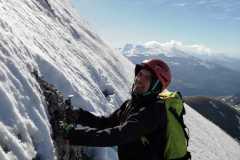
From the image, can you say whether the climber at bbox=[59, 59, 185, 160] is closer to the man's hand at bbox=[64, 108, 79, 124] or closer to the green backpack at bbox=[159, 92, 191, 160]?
the green backpack at bbox=[159, 92, 191, 160]

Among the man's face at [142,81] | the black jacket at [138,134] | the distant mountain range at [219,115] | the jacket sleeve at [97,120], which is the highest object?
the man's face at [142,81]

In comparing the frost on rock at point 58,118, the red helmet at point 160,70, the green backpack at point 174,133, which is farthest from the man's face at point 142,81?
the frost on rock at point 58,118

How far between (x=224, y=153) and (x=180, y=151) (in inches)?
1178

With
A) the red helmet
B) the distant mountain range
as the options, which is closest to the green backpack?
the red helmet

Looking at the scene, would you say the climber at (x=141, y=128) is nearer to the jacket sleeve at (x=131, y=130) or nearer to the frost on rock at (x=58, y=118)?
the jacket sleeve at (x=131, y=130)

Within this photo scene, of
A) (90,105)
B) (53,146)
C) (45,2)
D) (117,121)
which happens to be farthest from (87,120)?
(45,2)

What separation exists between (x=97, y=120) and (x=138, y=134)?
225 cm

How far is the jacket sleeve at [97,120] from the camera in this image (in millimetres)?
9451

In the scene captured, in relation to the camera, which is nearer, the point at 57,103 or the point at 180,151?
the point at 180,151

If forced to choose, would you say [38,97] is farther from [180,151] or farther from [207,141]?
[207,141]

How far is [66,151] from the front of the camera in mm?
9703

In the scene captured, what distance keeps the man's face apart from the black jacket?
0.23m

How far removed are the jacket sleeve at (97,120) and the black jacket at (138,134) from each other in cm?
134

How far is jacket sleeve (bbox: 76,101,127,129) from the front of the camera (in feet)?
31.0
